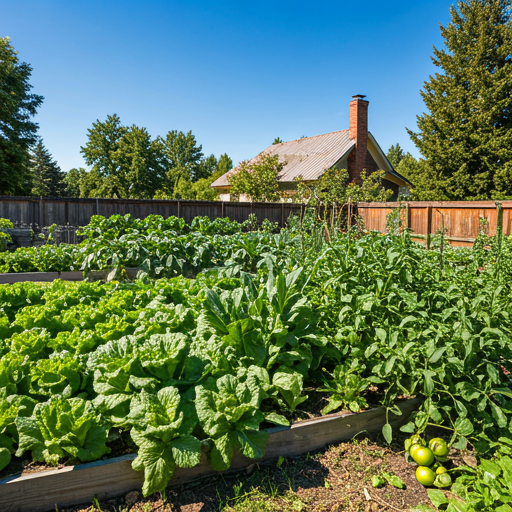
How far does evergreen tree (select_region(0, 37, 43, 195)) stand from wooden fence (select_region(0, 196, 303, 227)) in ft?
49.9

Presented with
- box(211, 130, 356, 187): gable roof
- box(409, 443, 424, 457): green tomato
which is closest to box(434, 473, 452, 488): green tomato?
box(409, 443, 424, 457): green tomato

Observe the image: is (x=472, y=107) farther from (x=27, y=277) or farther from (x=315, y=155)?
(x=27, y=277)

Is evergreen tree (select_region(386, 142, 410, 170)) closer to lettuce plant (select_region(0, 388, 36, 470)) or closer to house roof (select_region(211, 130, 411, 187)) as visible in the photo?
house roof (select_region(211, 130, 411, 187))

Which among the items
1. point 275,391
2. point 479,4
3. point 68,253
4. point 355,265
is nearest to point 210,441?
point 275,391

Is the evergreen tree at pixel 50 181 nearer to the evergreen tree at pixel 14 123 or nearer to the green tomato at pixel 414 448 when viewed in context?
the evergreen tree at pixel 14 123

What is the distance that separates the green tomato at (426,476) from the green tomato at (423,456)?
32 mm

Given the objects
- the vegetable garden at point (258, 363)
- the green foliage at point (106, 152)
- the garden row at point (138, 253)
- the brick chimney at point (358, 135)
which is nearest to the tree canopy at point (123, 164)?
the green foliage at point (106, 152)

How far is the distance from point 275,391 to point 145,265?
415cm

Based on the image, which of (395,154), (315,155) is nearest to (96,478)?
(315,155)

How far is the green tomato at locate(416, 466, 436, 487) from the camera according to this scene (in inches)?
80.2

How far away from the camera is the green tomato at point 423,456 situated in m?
2.07

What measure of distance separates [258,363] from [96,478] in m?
0.96

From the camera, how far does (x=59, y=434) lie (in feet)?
6.03

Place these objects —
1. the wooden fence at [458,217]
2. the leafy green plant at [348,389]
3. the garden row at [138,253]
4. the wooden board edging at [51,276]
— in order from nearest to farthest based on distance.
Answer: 1. the leafy green plant at [348,389]
2. the garden row at [138,253]
3. the wooden board edging at [51,276]
4. the wooden fence at [458,217]
